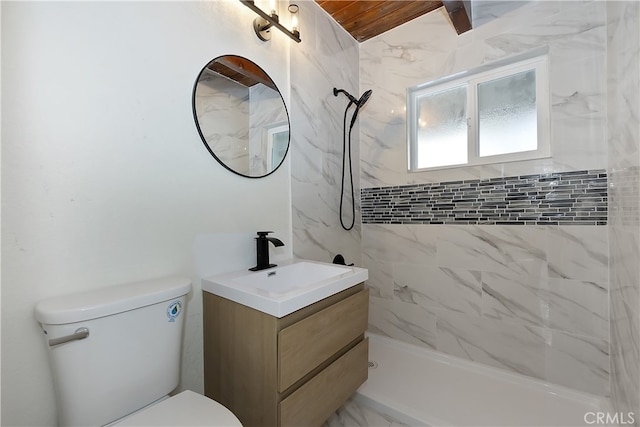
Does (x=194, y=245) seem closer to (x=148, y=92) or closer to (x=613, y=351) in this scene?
(x=148, y=92)

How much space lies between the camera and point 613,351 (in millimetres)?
1309

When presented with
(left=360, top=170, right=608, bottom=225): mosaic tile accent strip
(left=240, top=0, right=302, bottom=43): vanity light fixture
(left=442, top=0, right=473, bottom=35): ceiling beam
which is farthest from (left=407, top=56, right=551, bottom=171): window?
(left=240, top=0, right=302, bottom=43): vanity light fixture

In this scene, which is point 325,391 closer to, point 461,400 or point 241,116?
point 461,400

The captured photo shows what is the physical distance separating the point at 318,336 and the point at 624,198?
57.5 inches

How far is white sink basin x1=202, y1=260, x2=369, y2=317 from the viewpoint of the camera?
2.96ft

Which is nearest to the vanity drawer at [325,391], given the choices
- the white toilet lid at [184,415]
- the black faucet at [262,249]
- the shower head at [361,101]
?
the white toilet lid at [184,415]

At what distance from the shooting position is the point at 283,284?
1.35 m

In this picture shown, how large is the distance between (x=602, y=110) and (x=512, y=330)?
134 centimetres

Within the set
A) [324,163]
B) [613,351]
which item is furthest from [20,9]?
[613,351]

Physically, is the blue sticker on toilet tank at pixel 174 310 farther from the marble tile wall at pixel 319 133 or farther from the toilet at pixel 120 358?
the marble tile wall at pixel 319 133

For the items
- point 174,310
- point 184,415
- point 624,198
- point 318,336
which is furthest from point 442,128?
point 184,415

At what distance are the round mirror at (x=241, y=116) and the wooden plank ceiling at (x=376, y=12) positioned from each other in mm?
874

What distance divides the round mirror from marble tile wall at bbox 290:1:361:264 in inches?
6.0

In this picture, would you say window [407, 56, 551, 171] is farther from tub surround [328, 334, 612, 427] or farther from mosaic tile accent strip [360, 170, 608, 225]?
tub surround [328, 334, 612, 427]
